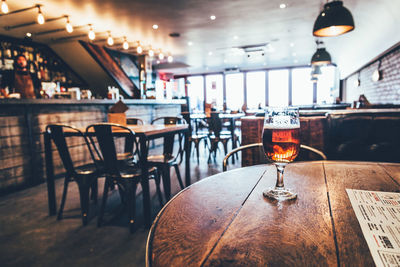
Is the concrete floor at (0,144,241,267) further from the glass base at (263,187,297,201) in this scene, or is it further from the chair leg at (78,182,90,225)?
the glass base at (263,187,297,201)

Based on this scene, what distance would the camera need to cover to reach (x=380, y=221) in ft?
1.45

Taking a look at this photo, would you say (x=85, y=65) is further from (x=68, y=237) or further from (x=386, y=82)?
(x=386, y=82)

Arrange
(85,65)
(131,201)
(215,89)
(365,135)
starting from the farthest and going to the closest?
(215,89) < (85,65) < (365,135) < (131,201)

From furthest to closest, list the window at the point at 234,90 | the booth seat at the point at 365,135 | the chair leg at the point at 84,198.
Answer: the window at the point at 234,90
the booth seat at the point at 365,135
the chair leg at the point at 84,198

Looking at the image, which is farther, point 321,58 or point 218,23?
point 321,58

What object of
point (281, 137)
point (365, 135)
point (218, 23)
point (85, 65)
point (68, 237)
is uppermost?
point (218, 23)

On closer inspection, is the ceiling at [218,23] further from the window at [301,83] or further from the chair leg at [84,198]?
the window at [301,83]

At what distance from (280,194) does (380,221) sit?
0.20 metres

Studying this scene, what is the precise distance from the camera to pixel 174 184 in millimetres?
3381

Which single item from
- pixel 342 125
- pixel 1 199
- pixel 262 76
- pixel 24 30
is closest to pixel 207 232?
pixel 342 125

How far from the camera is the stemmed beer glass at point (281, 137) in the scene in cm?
61

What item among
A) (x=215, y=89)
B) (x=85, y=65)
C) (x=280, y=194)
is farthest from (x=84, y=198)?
(x=215, y=89)

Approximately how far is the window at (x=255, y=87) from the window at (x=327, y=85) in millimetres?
3083

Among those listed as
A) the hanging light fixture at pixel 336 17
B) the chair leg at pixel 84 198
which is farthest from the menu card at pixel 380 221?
the hanging light fixture at pixel 336 17
